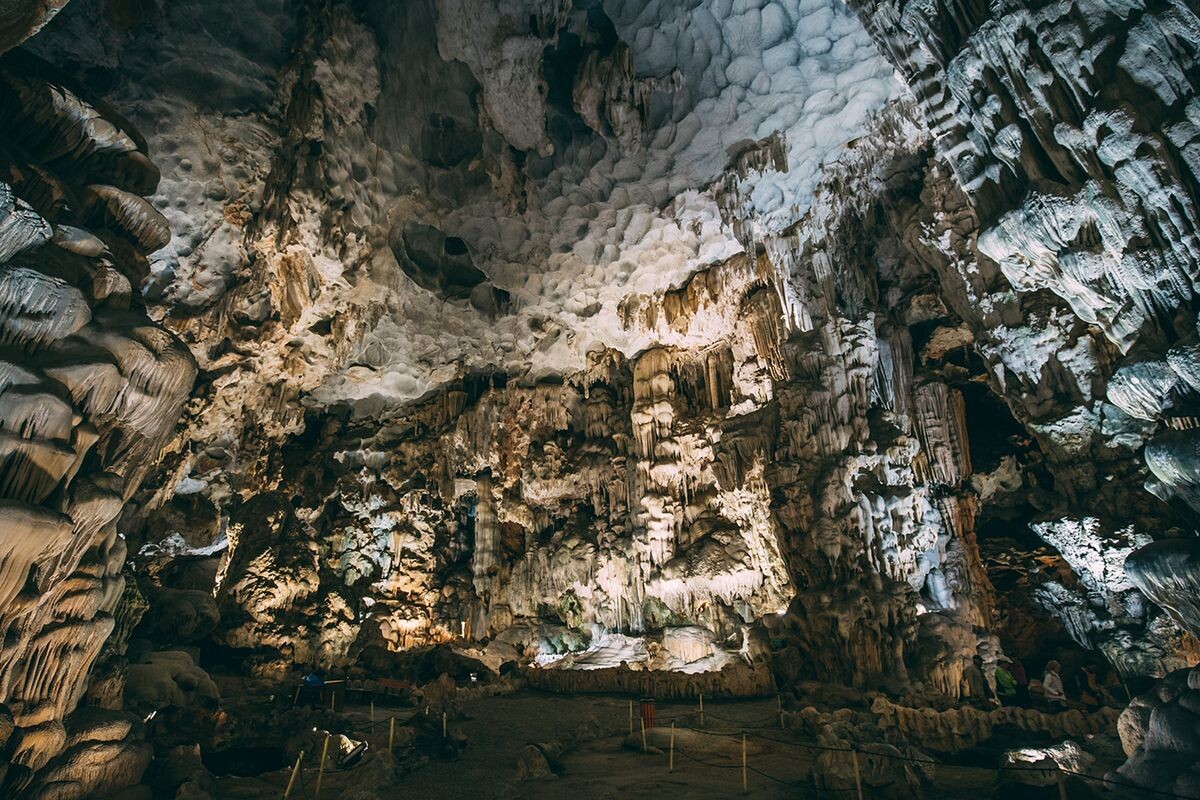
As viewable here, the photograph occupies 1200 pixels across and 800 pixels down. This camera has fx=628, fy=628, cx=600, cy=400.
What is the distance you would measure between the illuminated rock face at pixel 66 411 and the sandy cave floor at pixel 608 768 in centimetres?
161

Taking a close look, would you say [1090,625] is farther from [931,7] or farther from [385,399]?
[385,399]

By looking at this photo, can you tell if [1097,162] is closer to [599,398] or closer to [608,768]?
[608,768]

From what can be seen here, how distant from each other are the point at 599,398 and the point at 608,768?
30.0 feet

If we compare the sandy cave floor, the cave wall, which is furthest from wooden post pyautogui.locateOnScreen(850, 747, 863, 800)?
the cave wall

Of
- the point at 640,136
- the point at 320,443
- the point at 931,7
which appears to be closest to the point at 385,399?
the point at 320,443

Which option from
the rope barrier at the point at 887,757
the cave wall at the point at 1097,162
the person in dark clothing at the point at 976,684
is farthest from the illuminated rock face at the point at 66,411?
the person in dark clothing at the point at 976,684

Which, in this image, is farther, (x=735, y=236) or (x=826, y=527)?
(x=735, y=236)

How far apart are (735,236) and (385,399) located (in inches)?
377

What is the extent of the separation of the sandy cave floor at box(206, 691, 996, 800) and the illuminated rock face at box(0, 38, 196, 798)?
5.29ft

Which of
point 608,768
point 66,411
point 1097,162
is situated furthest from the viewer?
point 608,768

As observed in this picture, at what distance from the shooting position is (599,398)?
48.5 feet

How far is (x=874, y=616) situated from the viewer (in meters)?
9.16

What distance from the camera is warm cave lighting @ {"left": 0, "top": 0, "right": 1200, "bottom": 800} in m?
4.79

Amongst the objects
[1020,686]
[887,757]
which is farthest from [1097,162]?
[1020,686]
